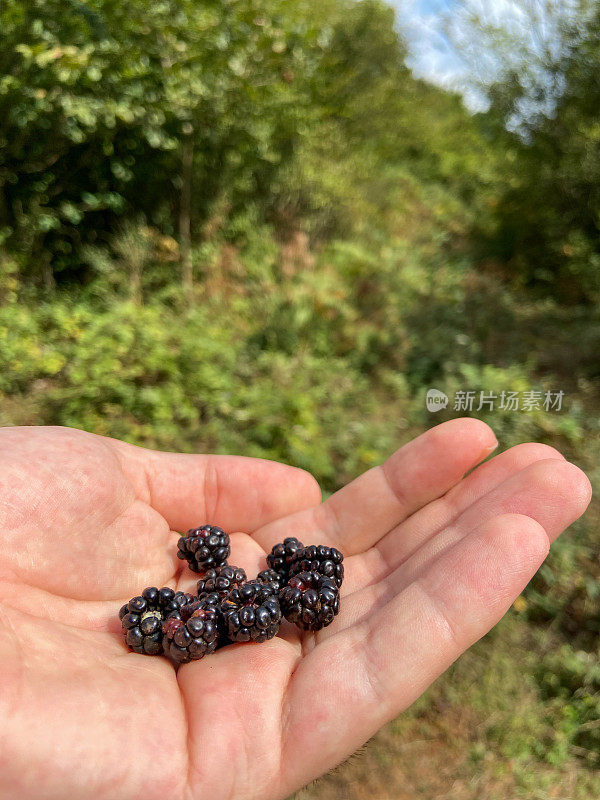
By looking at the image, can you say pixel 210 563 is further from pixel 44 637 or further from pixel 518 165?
pixel 518 165

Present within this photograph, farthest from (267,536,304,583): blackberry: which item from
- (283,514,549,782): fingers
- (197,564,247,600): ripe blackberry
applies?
(283,514,549,782): fingers

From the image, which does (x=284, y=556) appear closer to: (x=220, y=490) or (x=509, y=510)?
(x=220, y=490)

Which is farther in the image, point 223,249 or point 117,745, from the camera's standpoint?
point 223,249

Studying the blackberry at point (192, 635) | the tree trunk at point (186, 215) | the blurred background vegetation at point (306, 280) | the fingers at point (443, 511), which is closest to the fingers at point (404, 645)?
the blackberry at point (192, 635)

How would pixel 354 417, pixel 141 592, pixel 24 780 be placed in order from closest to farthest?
pixel 24 780
pixel 141 592
pixel 354 417

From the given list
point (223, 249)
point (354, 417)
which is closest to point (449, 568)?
point (354, 417)

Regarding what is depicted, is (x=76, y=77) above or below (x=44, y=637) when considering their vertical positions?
above
